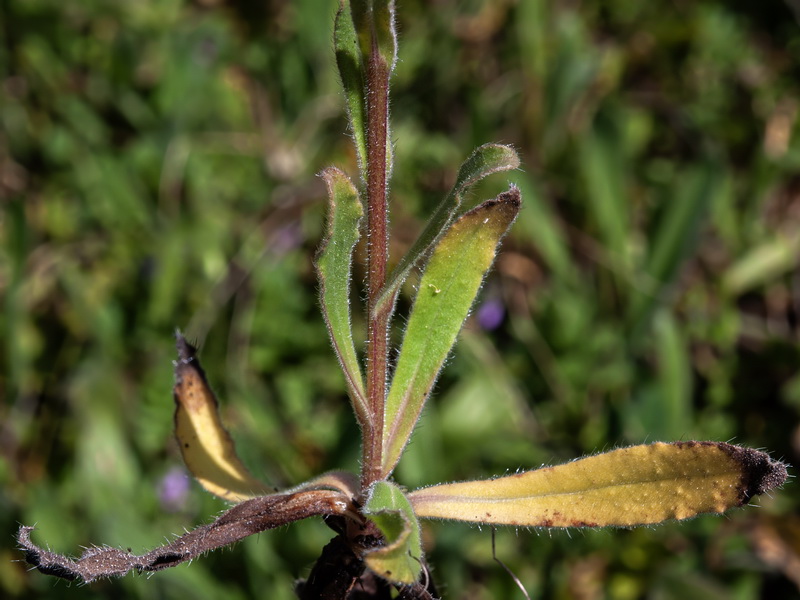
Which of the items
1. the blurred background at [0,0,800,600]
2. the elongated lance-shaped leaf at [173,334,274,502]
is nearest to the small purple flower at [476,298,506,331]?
the blurred background at [0,0,800,600]

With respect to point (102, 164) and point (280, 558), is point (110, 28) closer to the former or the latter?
point (102, 164)

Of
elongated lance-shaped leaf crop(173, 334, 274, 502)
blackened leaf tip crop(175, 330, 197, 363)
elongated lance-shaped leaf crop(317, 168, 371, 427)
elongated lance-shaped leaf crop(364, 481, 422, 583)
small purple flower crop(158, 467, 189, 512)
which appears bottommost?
small purple flower crop(158, 467, 189, 512)

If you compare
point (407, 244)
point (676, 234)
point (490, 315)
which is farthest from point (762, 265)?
point (407, 244)

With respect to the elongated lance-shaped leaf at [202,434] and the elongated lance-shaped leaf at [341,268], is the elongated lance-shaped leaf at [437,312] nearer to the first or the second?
the elongated lance-shaped leaf at [341,268]

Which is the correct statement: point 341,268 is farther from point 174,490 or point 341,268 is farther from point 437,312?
point 174,490

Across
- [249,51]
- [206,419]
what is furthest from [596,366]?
[249,51]

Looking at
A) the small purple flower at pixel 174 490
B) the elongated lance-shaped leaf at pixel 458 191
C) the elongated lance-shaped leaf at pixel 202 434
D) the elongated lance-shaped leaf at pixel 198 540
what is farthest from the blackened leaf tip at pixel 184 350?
the small purple flower at pixel 174 490

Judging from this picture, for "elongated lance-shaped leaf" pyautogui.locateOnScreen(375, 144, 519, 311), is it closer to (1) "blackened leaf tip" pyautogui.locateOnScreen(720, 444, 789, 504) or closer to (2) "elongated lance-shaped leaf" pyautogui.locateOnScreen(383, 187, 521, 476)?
(2) "elongated lance-shaped leaf" pyautogui.locateOnScreen(383, 187, 521, 476)
